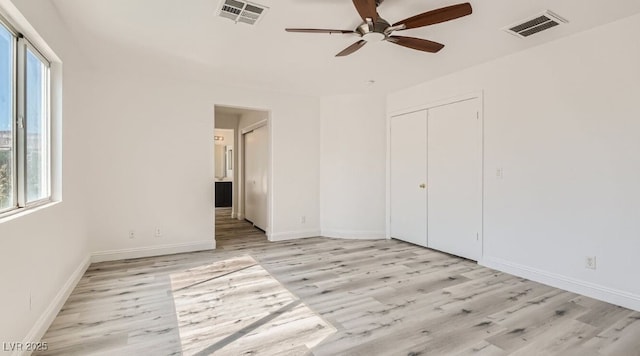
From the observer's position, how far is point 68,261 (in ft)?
9.78

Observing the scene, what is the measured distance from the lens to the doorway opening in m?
5.42

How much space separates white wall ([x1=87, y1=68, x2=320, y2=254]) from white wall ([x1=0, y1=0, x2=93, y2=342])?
0.26 m

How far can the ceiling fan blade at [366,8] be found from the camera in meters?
2.07

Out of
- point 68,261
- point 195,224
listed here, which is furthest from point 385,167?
point 68,261

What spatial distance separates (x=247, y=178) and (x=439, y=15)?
5.41m

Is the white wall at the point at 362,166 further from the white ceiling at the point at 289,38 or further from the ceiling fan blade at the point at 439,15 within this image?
the ceiling fan blade at the point at 439,15

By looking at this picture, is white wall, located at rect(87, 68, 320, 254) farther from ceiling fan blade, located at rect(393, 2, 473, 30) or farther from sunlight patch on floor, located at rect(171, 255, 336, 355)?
ceiling fan blade, located at rect(393, 2, 473, 30)

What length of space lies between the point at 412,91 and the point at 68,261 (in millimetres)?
4794

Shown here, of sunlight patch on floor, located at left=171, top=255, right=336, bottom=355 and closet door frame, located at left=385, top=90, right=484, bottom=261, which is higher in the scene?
closet door frame, located at left=385, top=90, right=484, bottom=261

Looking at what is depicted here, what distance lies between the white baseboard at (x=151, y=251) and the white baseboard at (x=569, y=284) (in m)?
3.82

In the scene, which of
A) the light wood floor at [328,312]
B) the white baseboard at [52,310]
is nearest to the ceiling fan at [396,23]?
the light wood floor at [328,312]

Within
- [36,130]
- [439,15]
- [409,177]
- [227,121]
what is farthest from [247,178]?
[439,15]

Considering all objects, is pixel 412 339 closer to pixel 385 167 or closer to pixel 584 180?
pixel 584 180

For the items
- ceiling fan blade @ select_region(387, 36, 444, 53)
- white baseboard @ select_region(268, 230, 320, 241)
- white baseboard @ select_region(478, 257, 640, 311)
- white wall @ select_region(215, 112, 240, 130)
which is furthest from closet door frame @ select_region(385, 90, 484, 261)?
white wall @ select_region(215, 112, 240, 130)
